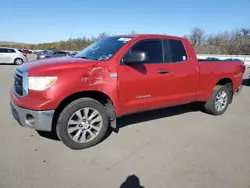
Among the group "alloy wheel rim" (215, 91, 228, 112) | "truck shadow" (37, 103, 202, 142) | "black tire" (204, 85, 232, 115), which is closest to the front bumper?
"truck shadow" (37, 103, 202, 142)

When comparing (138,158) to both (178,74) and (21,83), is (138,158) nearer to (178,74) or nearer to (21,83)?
(178,74)

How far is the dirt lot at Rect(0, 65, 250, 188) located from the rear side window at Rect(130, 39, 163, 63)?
1.39 meters

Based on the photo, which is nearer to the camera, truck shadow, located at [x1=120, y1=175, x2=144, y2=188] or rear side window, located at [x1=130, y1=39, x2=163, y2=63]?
truck shadow, located at [x1=120, y1=175, x2=144, y2=188]

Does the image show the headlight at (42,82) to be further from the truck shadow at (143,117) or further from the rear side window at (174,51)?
the rear side window at (174,51)

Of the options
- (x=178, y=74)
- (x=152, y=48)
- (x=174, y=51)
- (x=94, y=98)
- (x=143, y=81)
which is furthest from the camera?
(x=174, y=51)

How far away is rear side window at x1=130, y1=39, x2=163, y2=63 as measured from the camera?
14.3ft

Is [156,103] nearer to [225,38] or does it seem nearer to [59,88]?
[59,88]

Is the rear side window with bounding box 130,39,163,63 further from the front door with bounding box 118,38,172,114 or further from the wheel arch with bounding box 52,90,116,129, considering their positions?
the wheel arch with bounding box 52,90,116,129

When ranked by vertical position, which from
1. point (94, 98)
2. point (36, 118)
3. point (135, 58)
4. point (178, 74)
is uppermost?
point (135, 58)

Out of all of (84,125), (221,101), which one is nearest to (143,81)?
(84,125)

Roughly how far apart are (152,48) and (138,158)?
211 centimetres

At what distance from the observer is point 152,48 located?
4.52m

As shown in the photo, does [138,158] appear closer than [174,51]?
Yes

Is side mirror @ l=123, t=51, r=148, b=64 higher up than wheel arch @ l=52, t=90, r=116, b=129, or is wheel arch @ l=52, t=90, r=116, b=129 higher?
side mirror @ l=123, t=51, r=148, b=64
